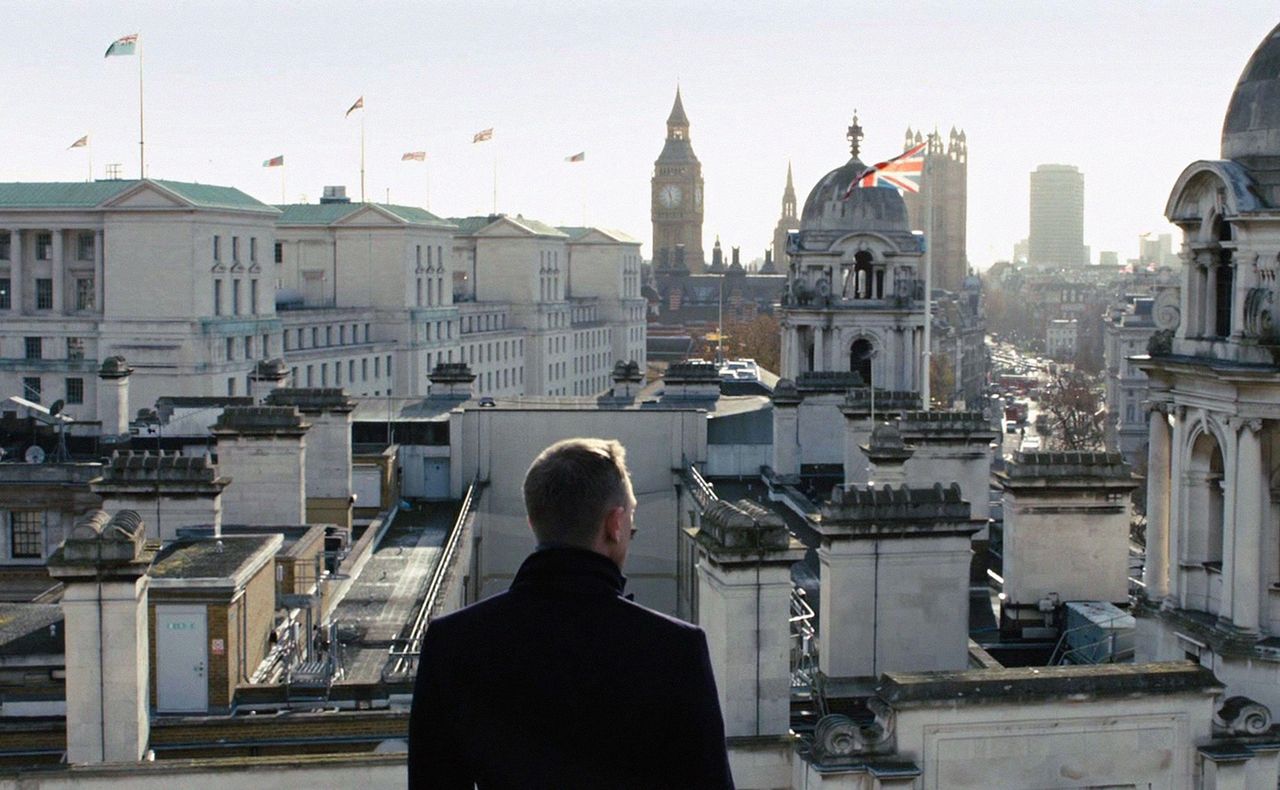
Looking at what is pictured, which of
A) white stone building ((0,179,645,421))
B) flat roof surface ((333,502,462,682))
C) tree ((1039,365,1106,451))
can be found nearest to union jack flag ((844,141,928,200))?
flat roof surface ((333,502,462,682))

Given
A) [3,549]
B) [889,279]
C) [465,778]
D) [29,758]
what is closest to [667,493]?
[3,549]

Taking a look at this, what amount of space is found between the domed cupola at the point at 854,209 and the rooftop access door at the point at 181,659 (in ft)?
137

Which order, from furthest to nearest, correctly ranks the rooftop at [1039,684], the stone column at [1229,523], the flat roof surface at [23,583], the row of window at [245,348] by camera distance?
1. the row of window at [245,348]
2. the flat roof surface at [23,583]
3. the stone column at [1229,523]
4. the rooftop at [1039,684]

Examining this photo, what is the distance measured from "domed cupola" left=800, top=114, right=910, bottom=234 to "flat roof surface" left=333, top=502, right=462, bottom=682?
90.8ft

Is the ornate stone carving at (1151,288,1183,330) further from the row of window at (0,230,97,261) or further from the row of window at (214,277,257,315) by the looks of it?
the row of window at (0,230,97,261)

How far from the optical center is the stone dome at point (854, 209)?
59.9 metres

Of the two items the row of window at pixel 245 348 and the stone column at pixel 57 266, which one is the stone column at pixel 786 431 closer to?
the row of window at pixel 245 348

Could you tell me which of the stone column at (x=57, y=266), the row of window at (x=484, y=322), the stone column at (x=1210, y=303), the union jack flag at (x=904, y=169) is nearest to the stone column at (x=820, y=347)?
the union jack flag at (x=904, y=169)

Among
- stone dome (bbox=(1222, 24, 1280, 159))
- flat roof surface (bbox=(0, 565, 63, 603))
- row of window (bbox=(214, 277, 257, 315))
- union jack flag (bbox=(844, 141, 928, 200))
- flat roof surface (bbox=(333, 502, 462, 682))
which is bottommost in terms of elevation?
flat roof surface (bbox=(0, 565, 63, 603))

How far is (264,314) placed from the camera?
98.8m

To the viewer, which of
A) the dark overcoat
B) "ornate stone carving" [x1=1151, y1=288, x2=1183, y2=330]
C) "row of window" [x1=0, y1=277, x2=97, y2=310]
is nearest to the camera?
the dark overcoat

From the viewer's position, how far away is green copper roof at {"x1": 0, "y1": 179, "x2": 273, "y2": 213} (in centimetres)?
9144

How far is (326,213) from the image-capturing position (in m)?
122

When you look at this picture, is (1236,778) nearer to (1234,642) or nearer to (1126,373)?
(1234,642)
